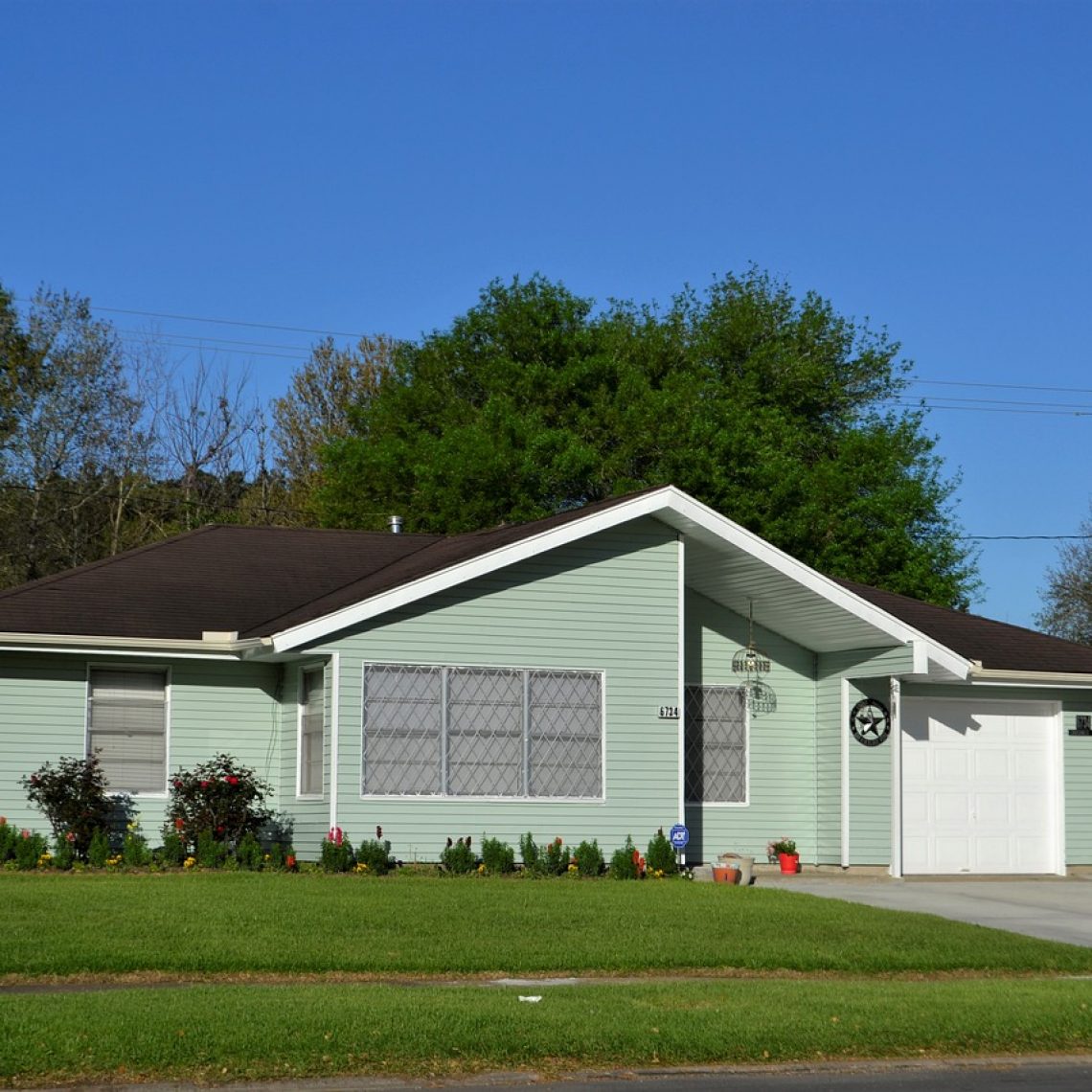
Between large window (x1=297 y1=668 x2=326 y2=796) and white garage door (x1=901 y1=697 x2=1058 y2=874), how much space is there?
Result: 308 inches

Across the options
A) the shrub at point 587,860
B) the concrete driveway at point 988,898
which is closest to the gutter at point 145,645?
the shrub at point 587,860

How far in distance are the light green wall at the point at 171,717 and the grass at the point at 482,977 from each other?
2328 millimetres

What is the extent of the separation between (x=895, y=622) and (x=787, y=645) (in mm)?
2226

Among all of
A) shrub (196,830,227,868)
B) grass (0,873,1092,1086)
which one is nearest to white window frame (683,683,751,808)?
grass (0,873,1092,1086)

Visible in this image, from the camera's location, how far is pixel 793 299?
158 ft

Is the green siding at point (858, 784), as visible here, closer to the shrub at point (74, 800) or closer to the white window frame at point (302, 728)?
the white window frame at point (302, 728)

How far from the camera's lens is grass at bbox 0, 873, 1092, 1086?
9.77 m

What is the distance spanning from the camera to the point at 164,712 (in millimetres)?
20547

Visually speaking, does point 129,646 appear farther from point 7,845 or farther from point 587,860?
point 587,860

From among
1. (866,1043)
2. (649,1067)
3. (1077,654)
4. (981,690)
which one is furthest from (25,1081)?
(1077,654)

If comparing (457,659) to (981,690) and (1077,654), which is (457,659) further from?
(1077,654)

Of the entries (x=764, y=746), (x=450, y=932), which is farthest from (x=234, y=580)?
(x=450, y=932)

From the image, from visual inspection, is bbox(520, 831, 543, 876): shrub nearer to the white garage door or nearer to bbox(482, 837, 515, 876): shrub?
bbox(482, 837, 515, 876): shrub

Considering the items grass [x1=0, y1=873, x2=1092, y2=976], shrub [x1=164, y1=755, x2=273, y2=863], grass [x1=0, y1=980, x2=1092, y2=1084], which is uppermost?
shrub [x1=164, y1=755, x2=273, y2=863]
